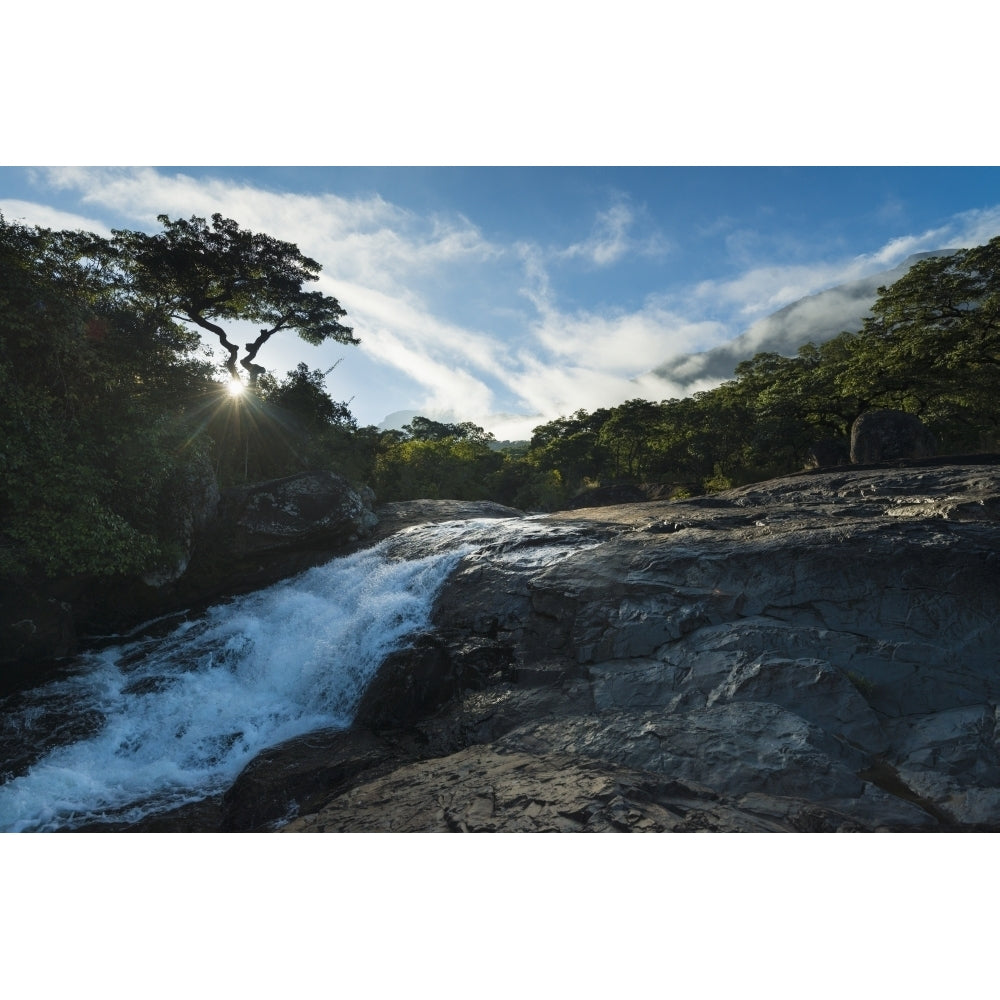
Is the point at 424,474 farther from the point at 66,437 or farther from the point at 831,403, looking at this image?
the point at 66,437

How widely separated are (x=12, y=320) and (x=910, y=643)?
56.0ft

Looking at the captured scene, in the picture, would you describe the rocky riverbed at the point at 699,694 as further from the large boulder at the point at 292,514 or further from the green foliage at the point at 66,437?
the large boulder at the point at 292,514

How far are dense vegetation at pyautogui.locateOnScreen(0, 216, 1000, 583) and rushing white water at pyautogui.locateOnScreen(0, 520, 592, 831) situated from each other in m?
2.53

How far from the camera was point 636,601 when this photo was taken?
9750 millimetres

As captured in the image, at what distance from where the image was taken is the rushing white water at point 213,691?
27.2ft

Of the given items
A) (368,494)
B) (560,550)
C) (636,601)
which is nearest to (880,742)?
(636,601)

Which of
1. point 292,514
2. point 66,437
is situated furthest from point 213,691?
point 292,514

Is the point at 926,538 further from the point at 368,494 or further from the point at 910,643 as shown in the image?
the point at 368,494

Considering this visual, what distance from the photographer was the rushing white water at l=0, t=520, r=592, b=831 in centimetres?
830

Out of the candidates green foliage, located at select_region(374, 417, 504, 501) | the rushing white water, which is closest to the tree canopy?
green foliage, located at select_region(374, 417, 504, 501)

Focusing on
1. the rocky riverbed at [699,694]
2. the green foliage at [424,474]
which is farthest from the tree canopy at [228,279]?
the rocky riverbed at [699,694]

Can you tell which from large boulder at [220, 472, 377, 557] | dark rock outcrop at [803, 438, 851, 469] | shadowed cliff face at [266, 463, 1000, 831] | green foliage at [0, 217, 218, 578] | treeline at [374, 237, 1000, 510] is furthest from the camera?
dark rock outcrop at [803, 438, 851, 469]

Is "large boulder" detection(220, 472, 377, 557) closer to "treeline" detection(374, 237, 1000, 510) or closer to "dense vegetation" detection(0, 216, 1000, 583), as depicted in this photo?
"dense vegetation" detection(0, 216, 1000, 583)

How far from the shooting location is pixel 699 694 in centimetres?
775
